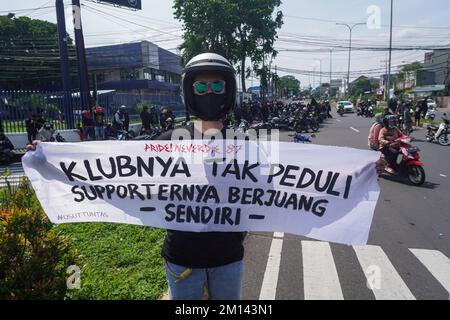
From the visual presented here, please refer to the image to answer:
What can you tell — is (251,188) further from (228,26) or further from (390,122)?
(228,26)

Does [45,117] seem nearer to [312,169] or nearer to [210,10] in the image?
[312,169]

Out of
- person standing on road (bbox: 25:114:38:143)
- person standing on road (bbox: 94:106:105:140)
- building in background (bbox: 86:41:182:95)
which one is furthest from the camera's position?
building in background (bbox: 86:41:182:95)

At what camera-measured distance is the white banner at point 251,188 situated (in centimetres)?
237

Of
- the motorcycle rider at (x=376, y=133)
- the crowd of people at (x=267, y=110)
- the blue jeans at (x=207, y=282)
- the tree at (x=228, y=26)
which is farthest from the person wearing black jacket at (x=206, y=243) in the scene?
the tree at (x=228, y=26)

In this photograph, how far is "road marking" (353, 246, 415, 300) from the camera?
3502 mm

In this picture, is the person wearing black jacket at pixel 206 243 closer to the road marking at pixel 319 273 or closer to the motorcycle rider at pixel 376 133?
the road marking at pixel 319 273

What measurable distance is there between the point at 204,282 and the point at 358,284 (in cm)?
240

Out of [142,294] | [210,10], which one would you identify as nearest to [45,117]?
[142,294]

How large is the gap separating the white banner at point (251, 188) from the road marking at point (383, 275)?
1.61 m

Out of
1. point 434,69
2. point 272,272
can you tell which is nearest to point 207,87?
point 272,272

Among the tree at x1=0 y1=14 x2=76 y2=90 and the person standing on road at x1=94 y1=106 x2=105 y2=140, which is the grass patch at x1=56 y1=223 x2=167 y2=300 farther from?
the tree at x1=0 y1=14 x2=76 y2=90

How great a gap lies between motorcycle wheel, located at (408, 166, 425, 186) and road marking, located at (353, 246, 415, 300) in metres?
4.14

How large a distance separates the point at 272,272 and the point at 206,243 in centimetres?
224

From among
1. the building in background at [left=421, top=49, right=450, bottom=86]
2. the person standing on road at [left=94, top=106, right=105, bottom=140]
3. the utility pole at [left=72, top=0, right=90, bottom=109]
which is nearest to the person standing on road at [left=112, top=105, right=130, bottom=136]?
the person standing on road at [left=94, top=106, right=105, bottom=140]
